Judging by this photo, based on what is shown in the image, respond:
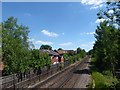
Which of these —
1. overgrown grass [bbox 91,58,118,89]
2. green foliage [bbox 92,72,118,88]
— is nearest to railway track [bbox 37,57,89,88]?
overgrown grass [bbox 91,58,118,89]

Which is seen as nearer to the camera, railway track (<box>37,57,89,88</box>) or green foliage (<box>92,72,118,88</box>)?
green foliage (<box>92,72,118,88</box>)

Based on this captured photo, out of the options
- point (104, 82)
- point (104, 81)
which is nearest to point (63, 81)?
point (104, 81)

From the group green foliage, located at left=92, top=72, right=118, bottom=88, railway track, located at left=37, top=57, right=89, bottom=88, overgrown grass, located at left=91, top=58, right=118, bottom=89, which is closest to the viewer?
green foliage, located at left=92, top=72, right=118, bottom=88

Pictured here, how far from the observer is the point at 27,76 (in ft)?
107

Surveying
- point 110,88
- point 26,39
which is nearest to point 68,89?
point 110,88

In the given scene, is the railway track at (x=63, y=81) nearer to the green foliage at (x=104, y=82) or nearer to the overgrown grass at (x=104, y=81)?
the overgrown grass at (x=104, y=81)

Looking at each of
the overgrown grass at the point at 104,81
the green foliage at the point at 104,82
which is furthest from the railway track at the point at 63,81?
the green foliage at the point at 104,82

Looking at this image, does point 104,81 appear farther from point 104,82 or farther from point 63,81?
point 63,81

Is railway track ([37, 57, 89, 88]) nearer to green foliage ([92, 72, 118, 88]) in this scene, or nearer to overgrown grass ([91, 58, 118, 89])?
overgrown grass ([91, 58, 118, 89])

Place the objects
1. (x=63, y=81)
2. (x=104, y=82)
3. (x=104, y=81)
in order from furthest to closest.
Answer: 1. (x=63, y=81)
2. (x=104, y=81)
3. (x=104, y=82)

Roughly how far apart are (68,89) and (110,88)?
6449mm

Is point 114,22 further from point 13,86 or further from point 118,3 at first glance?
point 13,86

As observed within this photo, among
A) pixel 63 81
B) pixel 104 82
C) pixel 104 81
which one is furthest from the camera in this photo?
pixel 63 81

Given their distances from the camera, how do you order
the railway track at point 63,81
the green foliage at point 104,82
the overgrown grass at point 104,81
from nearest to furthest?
the green foliage at point 104,82, the overgrown grass at point 104,81, the railway track at point 63,81
